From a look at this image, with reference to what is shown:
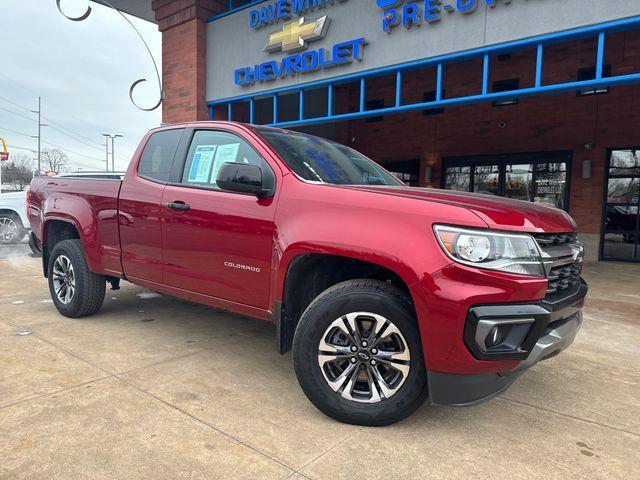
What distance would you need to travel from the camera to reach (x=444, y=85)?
12.8 metres

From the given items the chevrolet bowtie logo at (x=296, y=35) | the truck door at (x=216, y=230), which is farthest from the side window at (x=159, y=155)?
the chevrolet bowtie logo at (x=296, y=35)

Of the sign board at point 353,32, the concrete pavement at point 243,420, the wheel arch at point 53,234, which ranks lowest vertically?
the concrete pavement at point 243,420

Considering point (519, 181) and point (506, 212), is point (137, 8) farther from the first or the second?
point (506, 212)

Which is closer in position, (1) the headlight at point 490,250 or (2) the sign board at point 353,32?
(1) the headlight at point 490,250

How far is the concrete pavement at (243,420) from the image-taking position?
2305 mm

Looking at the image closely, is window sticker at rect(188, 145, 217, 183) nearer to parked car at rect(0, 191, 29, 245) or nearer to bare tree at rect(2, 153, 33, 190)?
parked car at rect(0, 191, 29, 245)

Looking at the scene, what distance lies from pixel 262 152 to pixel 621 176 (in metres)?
10.7

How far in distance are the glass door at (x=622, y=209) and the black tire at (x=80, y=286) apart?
11.2 meters

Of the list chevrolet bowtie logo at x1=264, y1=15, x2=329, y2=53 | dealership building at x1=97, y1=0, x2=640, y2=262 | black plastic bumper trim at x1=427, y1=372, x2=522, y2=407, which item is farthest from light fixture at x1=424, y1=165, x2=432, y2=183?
black plastic bumper trim at x1=427, y1=372, x2=522, y2=407

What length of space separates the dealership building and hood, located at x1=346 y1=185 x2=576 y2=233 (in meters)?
4.72

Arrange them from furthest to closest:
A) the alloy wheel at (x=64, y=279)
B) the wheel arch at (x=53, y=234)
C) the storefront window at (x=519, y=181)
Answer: the storefront window at (x=519, y=181)
the wheel arch at (x=53, y=234)
the alloy wheel at (x=64, y=279)

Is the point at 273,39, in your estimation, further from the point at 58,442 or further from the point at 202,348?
the point at 58,442

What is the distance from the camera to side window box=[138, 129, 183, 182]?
3975 millimetres

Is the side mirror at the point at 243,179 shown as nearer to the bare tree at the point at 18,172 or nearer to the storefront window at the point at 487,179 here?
the storefront window at the point at 487,179
